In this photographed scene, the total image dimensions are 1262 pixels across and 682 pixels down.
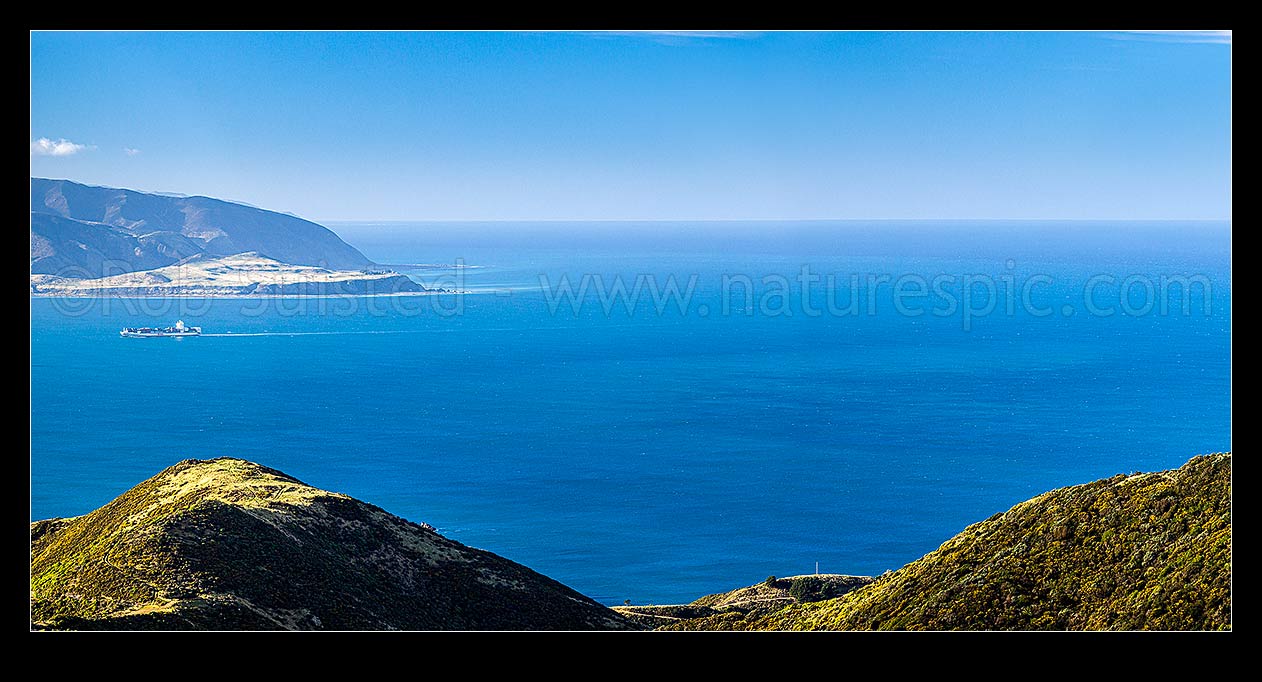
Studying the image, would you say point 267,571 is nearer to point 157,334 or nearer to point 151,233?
point 151,233

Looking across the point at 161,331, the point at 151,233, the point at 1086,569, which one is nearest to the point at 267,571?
the point at 1086,569

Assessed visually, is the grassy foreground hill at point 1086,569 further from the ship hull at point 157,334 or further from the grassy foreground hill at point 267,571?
the ship hull at point 157,334

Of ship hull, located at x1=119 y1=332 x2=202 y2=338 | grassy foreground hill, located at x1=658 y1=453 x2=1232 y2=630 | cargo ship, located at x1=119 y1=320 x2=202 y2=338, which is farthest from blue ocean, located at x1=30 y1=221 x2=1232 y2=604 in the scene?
grassy foreground hill, located at x1=658 y1=453 x2=1232 y2=630

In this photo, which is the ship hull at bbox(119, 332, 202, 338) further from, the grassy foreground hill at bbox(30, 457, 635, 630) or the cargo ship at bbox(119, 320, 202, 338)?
the grassy foreground hill at bbox(30, 457, 635, 630)

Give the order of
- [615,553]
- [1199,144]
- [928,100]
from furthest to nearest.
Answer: [928,100] → [1199,144] → [615,553]
